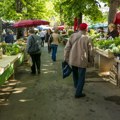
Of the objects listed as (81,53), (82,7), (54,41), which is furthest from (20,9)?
(81,53)

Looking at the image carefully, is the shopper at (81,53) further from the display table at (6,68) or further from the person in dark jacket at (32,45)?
the person in dark jacket at (32,45)

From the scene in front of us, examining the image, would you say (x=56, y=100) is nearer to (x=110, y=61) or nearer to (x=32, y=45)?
(x=32, y=45)

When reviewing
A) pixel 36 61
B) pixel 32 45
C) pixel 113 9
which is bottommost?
pixel 36 61

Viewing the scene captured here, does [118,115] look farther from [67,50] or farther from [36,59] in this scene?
[36,59]

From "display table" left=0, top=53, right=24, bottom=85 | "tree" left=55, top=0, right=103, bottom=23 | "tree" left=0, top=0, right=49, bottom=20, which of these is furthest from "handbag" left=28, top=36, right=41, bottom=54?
"tree" left=0, top=0, right=49, bottom=20

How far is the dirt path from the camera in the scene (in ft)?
24.0

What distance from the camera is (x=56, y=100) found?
8734 millimetres

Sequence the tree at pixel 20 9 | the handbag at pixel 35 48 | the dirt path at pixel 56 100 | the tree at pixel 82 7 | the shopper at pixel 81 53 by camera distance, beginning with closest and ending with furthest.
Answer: the dirt path at pixel 56 100 → the shopper at pixel 81 53 → the handbag at pixel 35 48 → the tree at pixel 82 7 → the tree at pixel 20 9

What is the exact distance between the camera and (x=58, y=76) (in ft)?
42.1

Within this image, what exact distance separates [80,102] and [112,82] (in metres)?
2.93

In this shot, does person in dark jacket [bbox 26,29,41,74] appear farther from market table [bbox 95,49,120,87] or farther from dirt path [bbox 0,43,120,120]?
market table [bbox 95,49,120,87]

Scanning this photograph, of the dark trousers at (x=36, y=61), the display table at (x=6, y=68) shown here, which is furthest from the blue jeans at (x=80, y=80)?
the dark trousers at (x=36, y=61)

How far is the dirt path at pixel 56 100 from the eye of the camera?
7.32 meters

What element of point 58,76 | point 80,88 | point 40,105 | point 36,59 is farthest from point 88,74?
point 40,105
